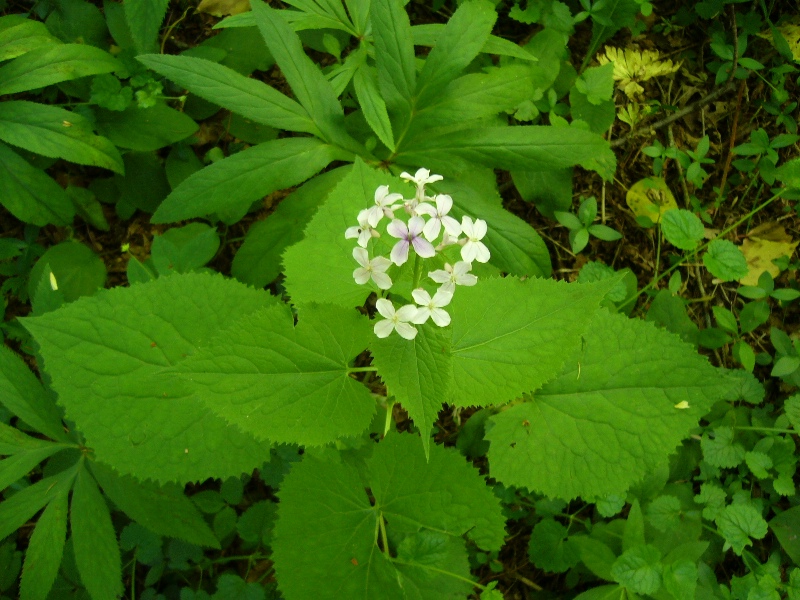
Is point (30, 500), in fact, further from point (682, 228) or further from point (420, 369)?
point (682, 228)

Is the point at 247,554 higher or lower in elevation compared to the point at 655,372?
lower

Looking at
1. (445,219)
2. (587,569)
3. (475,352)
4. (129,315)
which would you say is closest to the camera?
(445,219)

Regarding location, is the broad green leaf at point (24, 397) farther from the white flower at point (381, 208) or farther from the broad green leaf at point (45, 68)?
the white flower at point (381, 208)


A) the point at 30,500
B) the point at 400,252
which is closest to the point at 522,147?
the point at 400,252

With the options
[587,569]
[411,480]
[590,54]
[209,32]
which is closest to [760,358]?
[587,569]

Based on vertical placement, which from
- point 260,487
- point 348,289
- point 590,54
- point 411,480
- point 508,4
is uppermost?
point 508,4

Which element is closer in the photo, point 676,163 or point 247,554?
point 247,554

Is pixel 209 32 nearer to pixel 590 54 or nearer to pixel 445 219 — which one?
pixel 590 54
